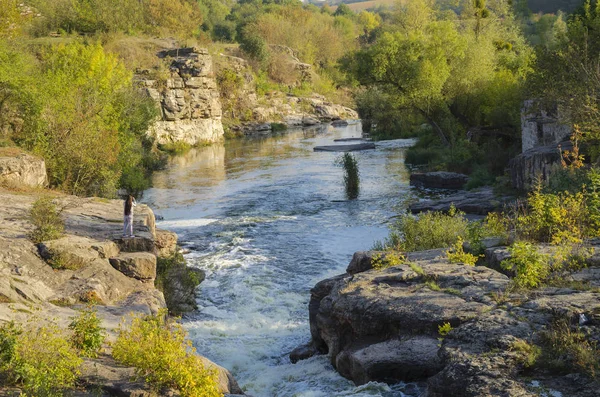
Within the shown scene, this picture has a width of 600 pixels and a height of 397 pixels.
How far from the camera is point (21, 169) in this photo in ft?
61.0

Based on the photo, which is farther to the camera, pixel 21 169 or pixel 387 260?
pixel 21 169

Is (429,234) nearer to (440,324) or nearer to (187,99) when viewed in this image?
(440,324)

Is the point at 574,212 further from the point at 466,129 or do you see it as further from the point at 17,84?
the point at 466,129

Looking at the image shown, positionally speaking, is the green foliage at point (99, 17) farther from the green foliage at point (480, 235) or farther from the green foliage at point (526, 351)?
the green foliage at point (526, 351)

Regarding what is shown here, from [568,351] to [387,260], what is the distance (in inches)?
182

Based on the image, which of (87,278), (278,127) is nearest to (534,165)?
(87,278)

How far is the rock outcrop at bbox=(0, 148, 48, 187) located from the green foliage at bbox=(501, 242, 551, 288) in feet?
48.3

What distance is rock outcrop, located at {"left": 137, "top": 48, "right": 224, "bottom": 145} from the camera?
49.8 meters

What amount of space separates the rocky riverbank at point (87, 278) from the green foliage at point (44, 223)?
195mm

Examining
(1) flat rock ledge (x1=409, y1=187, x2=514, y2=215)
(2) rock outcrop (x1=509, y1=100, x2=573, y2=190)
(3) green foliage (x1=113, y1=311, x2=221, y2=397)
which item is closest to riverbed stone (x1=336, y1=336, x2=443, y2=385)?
(3) green foliage (x1=113, y1=311, x2=221, y2=397)

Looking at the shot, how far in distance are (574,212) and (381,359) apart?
5.03 metres

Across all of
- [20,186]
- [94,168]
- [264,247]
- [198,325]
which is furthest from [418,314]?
[94,168]

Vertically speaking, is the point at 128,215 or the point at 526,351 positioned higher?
the point at 128,215

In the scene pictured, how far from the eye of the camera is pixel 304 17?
336ft
